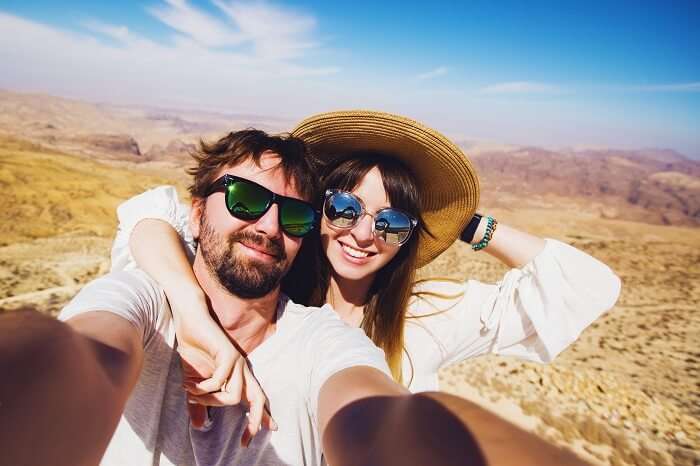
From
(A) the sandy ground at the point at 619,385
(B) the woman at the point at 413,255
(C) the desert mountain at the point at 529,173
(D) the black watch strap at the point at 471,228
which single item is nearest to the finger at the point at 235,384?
(B) the woman at the point at 413,255

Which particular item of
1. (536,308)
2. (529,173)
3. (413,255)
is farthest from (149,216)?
(529,173)

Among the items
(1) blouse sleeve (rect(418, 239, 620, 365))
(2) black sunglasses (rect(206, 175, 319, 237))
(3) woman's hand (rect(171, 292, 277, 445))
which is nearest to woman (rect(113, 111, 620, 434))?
(1) blouse sleeve (rect(418, 239, 620, 365))

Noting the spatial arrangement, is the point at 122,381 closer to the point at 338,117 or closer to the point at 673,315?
the point at 338,117

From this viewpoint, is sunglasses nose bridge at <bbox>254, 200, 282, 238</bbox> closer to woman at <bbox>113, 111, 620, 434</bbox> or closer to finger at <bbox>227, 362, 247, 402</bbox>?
woman at <bbox>113, 111, 620, 434</bbox>

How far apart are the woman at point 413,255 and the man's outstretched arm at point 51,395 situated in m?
1.08

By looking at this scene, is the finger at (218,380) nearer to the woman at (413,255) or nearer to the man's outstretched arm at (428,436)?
the man's outstretched arm at (428,436)

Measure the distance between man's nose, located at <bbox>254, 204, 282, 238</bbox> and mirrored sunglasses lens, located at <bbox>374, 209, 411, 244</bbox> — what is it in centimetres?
60

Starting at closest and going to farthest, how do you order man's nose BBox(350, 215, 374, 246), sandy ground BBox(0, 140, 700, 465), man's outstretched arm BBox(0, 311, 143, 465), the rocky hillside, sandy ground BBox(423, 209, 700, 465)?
1. man's outstretched arm BBox(0, 311, 143, 465)
2. man's nose BBox(350, 215, 374, 246)
3. sandy ground BBox(423, 209, 700, 465)
4. sandy ground BBox(0, 140, 700, 465)
5. the rocky hillside

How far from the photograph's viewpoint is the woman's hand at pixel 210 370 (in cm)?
122

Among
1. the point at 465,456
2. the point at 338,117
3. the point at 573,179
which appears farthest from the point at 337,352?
the point at 573,179

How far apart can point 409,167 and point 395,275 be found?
677 millimetres

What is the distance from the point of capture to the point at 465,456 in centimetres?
59

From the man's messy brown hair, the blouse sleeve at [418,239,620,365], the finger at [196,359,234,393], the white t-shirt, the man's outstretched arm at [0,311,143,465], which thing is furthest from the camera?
the blouse sleeve at [418,239,620,365]

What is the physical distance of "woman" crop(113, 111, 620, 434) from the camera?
1.96 metres
